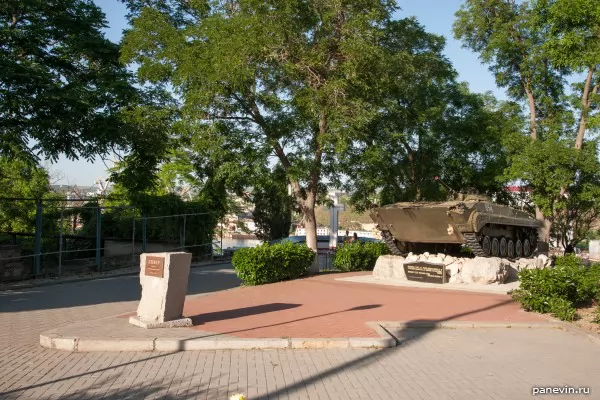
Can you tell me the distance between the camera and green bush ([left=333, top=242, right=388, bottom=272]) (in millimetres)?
19688

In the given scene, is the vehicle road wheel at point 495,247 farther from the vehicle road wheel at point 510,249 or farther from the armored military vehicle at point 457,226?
the vehicle road wheel at point 510,249

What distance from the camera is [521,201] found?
93.2 feet

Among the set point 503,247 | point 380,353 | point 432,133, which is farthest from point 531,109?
point 380,353

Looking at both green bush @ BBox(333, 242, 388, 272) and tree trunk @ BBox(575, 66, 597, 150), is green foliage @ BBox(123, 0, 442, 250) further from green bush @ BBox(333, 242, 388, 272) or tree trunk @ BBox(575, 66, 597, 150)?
tree trunk @ BBox(575, 66, 597, 150)

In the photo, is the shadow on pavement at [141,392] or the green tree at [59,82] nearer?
the shadow on pavement at [141,392]

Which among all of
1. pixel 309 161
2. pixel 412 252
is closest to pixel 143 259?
pixel 309 161

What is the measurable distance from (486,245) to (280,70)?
27.4ft

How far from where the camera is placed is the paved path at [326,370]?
5.64 metres

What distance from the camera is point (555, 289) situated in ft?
34.0

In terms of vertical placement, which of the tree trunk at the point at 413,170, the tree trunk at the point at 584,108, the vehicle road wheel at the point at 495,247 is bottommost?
the vehicle road wheel at the point at 495,247

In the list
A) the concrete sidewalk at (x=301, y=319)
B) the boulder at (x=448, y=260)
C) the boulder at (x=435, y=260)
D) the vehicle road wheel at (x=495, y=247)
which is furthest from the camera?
the vehicle road wheel at (x=495, y=247)

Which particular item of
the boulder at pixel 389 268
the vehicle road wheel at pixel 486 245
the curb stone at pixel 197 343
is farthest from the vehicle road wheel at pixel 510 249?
the curb stone at pixel 197 343

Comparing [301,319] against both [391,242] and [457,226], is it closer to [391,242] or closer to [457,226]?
[457,226]

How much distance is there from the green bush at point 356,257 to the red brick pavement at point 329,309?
4.81 m
